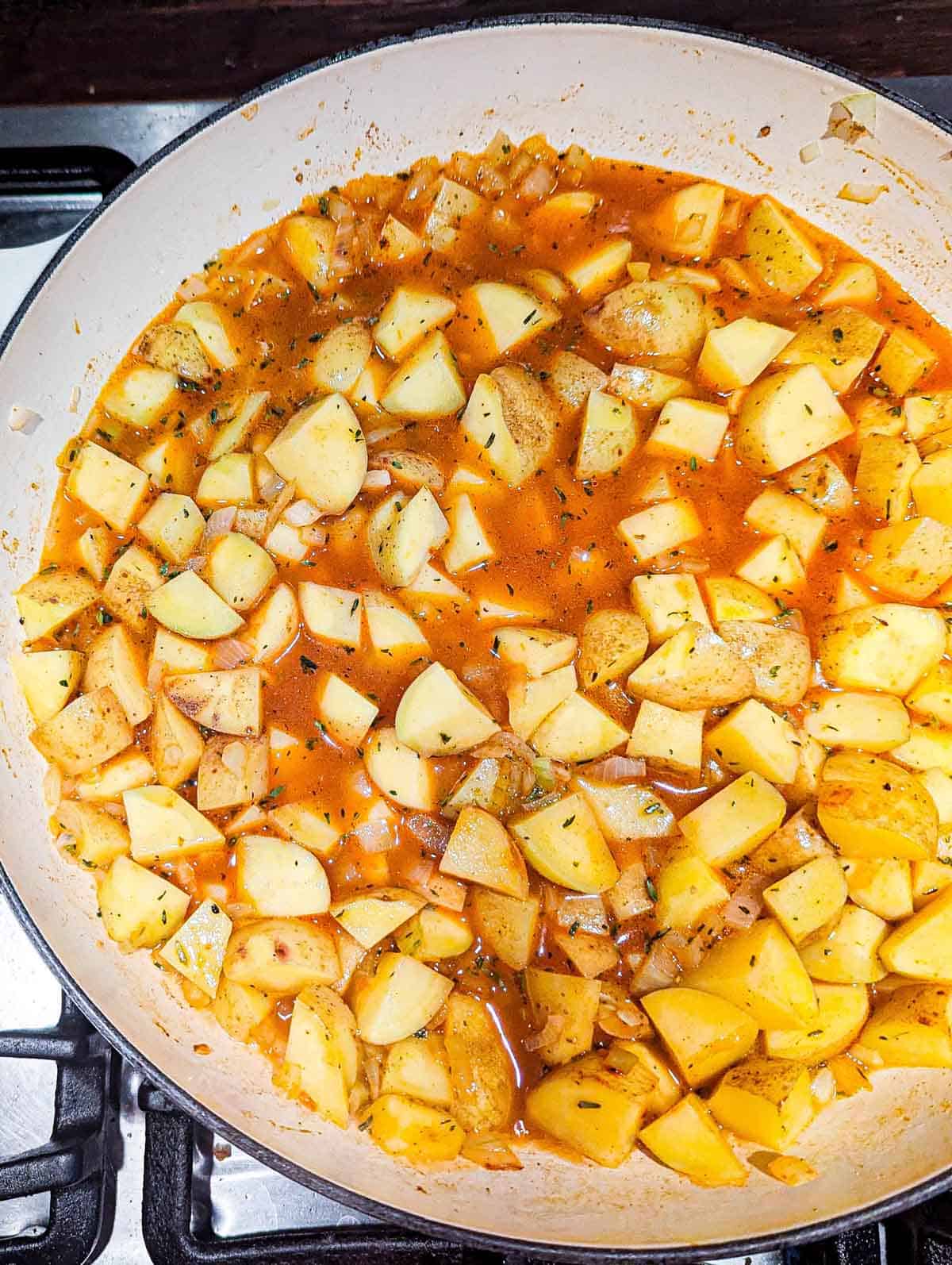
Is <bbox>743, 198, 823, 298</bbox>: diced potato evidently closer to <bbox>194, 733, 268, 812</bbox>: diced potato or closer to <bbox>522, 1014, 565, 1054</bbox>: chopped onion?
<bbox>194, 733, 268, 812</bbox>: diced potato

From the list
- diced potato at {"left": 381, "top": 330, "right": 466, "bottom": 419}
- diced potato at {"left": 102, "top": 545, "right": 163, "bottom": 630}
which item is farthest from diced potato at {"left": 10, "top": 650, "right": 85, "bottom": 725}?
diced potato at {"left": 381, "top": 330, "right": 466, "bottom": 419}

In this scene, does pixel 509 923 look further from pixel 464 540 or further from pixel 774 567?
pixel 774 567

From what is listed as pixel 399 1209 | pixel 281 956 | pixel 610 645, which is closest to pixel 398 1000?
pixel 281 956

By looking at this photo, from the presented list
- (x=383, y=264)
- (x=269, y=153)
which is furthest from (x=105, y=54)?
(x=383, y=264)

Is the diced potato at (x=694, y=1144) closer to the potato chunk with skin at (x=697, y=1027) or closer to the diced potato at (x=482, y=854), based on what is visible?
the potato chunk with skin at (x=697, y=1027)

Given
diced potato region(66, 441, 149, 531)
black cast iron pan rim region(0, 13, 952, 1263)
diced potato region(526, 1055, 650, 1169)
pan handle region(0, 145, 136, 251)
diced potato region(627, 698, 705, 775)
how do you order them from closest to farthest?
black cast iron pan rim region(0, 13, 952, 1263) → diced potato region(526, 1055, 650, 1169) → diced potato region(627, 698, 705, 775) → diced potato region(66, 441, 149, 531) → pan handle region(0, 145, 136, 251)

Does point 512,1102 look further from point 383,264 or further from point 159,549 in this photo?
point 383,264
